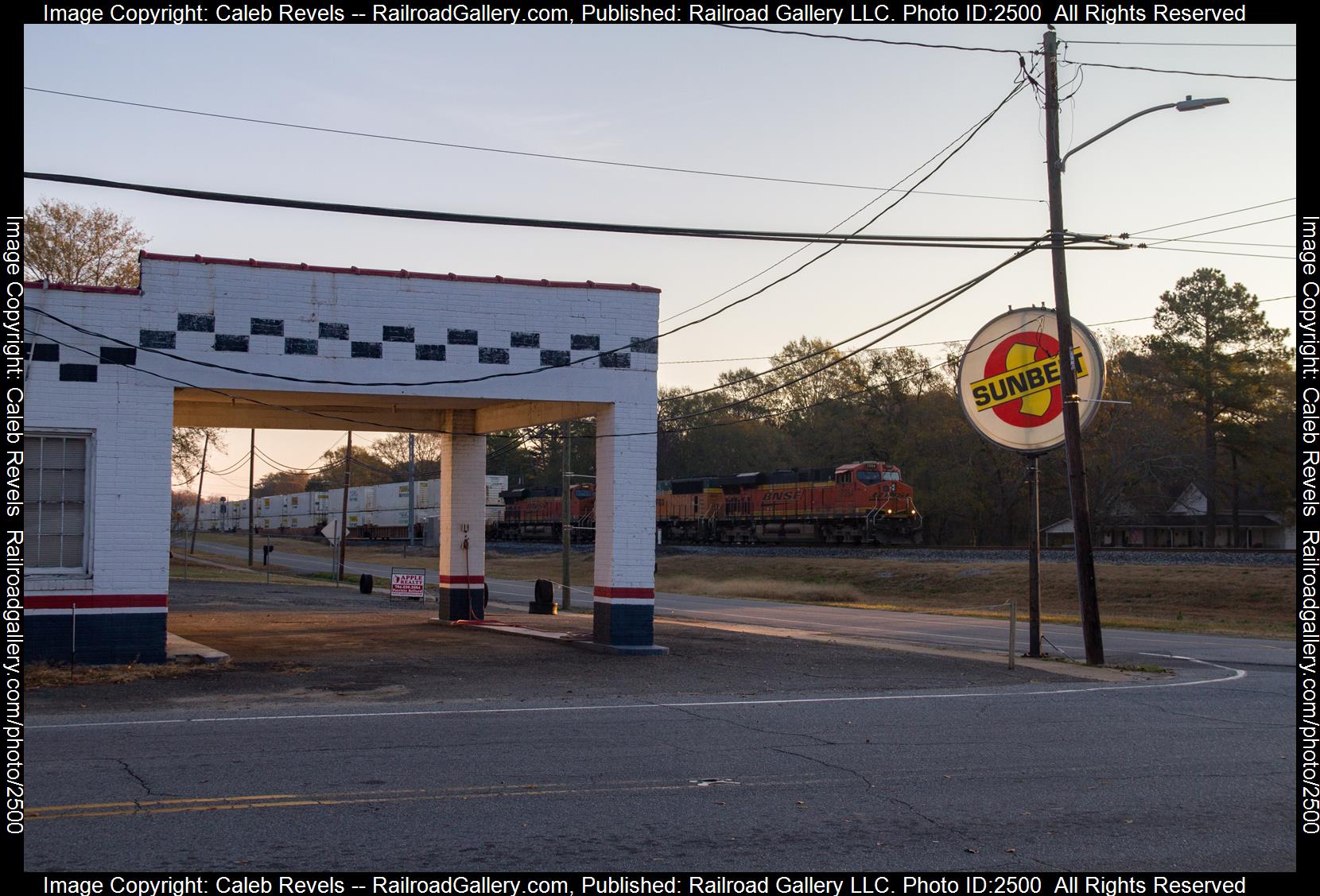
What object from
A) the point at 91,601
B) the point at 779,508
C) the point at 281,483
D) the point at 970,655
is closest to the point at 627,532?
the point at 970,655

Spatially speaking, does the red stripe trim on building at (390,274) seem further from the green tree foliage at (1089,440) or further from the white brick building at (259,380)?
the green tree foliage at (1089,440)

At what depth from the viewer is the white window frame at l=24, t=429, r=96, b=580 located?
16.1 metres

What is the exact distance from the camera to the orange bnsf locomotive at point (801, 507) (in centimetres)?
5706

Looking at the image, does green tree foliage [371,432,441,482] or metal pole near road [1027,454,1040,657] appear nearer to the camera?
metal pole near road [1027,454,1040,657]

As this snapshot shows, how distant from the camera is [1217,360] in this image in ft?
223

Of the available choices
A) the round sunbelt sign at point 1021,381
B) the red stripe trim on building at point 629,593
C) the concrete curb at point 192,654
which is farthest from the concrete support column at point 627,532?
the round sunbelt sign at point 1021,381

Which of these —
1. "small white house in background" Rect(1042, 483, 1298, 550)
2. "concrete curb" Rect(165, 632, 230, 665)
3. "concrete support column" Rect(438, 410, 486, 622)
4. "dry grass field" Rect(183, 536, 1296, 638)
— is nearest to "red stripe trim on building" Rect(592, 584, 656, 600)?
"concrete support column" Rect(438, 410, 486, 622)

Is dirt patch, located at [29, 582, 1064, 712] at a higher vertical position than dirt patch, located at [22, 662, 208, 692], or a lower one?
lower

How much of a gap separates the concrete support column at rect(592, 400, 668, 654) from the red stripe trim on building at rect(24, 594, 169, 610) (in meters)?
6.85

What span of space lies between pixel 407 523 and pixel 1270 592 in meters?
63.9

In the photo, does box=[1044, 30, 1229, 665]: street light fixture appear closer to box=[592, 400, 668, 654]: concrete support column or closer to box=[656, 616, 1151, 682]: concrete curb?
box=[656, 616, 1151, 682]: concrete curb

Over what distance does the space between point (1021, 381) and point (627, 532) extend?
28.7 feet

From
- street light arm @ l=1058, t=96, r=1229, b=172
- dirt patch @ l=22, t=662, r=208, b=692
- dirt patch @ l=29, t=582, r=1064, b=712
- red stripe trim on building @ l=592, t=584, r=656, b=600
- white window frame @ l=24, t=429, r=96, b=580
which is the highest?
street light arm @ l=1058, t=96, r=1229, b=172

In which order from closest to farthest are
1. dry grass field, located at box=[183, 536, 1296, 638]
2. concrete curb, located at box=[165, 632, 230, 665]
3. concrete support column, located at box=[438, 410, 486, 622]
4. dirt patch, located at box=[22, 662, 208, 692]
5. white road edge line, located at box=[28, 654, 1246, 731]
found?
white road edge line, located at box=[28, 654, 1246, 731]
dirt patch, located at box=[22, 662, 208, 692]
concrete curb, located at box=[165, 632, 230, 665]
concrete support column, located at box=[438, 410, 486, 622]
dry grass field, located at box=[183, 536, 1296, 638]
